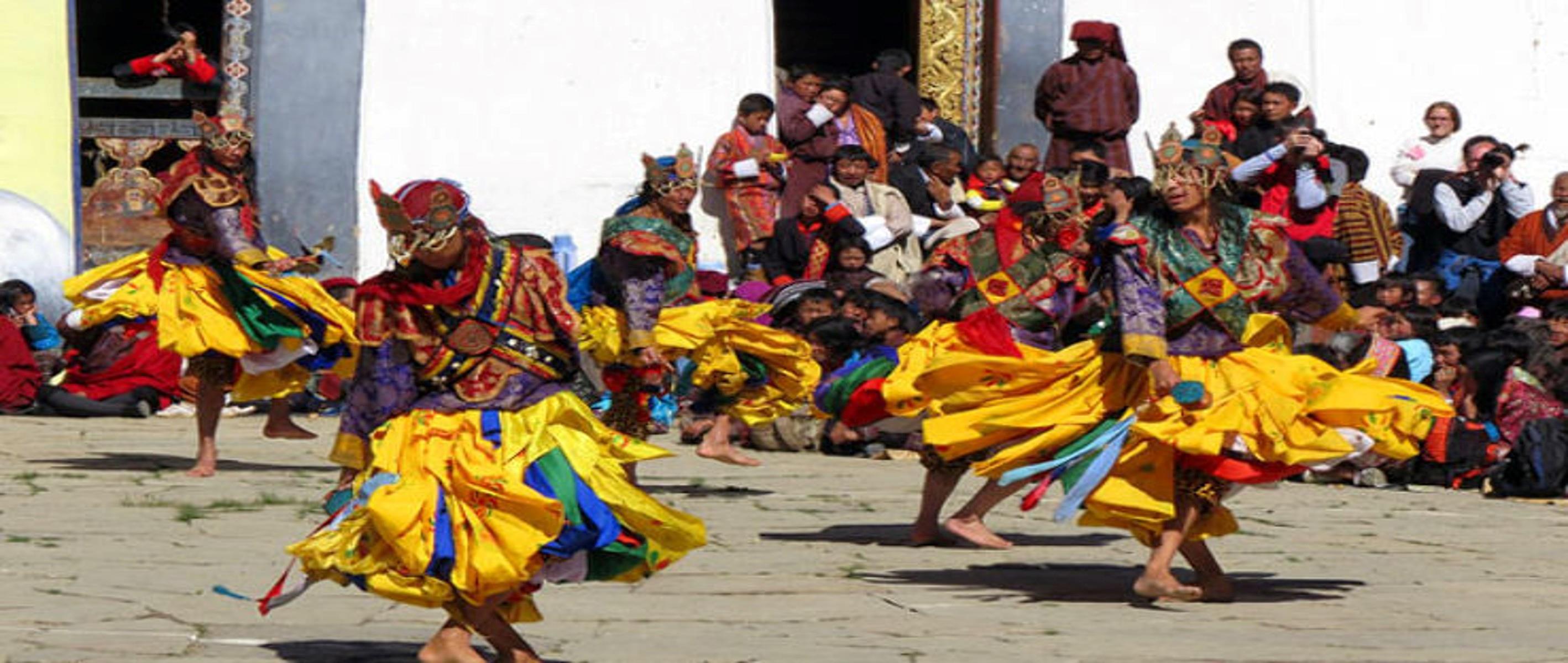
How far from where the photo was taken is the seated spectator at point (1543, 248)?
14.4 meters

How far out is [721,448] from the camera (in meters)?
12.5

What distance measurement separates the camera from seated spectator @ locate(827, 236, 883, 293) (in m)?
14.5

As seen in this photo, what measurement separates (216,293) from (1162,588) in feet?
17.1

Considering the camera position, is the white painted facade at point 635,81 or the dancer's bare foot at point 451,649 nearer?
the dancer's bare foot at point 451,649

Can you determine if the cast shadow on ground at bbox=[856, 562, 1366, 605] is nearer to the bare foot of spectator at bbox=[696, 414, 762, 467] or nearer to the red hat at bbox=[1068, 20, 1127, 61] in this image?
the bare foot of spectator at bbox=[696, 414, 762, 467]

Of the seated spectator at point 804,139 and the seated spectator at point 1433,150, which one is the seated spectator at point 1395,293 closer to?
the seated spectator at point 1433,150

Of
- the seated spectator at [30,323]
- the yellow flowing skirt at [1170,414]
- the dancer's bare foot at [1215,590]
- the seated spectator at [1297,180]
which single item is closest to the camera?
the yellow flowing skirt at [1170,414]

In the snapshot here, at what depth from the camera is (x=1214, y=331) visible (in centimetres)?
823

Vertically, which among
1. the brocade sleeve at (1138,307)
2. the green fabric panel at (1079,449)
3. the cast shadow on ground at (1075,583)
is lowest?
the cast shadow on ground at (1075,583)

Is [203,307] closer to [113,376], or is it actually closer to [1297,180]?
[113,376]

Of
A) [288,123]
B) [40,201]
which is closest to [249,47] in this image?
[288,123]

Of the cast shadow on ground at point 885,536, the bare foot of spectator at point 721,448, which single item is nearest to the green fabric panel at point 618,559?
the cast shadow on ground at point 885,536

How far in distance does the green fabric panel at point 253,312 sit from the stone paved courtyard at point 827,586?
612mm

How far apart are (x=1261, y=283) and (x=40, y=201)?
31.0ft
